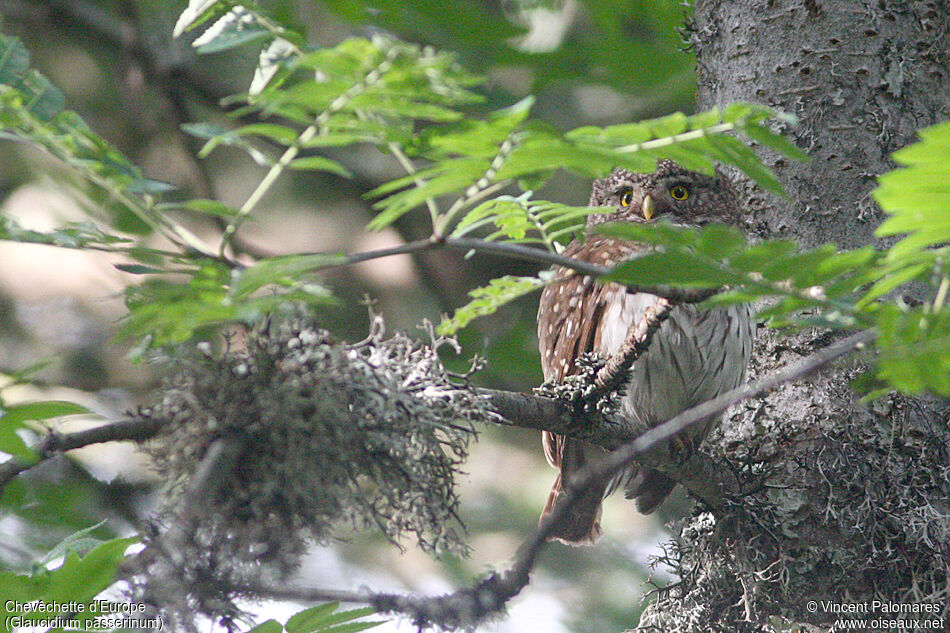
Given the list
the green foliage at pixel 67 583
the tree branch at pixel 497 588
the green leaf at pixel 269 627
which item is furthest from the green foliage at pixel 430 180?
the green leaf at pixel 269 627

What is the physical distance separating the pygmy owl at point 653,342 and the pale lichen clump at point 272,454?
4.59ft

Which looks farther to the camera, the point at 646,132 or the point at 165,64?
the point at 165,64

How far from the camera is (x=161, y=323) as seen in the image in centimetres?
128

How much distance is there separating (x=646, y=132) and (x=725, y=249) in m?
0.20

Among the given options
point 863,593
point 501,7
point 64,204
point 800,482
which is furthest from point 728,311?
point 64,204

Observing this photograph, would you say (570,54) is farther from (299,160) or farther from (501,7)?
(299,160)

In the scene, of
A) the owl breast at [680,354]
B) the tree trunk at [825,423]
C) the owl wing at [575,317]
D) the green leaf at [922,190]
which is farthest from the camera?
the owl wing at [575,317]

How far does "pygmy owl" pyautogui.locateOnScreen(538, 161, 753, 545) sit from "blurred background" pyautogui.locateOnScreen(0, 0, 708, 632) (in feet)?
2.23

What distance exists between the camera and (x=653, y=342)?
2.76 metres

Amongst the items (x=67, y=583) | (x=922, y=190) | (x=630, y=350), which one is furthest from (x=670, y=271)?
(x=67, y=583)

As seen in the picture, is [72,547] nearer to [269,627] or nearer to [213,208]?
[269,627]

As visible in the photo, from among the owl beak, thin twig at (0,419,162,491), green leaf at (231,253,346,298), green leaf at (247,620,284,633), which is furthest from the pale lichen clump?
the owl beak

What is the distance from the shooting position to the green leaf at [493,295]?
4.97 feet

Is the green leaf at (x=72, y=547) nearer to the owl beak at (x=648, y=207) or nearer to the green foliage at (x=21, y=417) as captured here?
the green foliage at (x=21, y=417)
